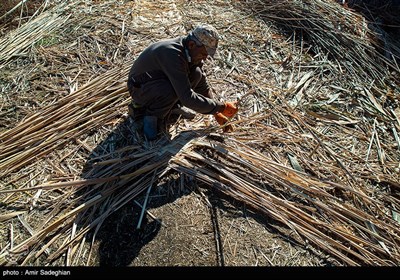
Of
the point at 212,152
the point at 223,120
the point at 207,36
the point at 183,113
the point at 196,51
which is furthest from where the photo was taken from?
the point at 183,113

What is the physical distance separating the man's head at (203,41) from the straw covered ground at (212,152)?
69cm

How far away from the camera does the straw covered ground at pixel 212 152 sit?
95.6 inches

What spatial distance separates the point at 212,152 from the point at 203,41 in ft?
2.91

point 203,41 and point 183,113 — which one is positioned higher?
point 203,41

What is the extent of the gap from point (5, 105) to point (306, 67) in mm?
3121

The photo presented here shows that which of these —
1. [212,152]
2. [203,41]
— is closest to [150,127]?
[212,152]

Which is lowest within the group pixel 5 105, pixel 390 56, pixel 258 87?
pixel 390 56

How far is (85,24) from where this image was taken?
4355mm

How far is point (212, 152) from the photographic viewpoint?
116 inches

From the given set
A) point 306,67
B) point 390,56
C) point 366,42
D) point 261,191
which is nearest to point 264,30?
point 306,67

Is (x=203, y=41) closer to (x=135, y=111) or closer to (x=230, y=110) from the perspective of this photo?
(x=230, y=110)

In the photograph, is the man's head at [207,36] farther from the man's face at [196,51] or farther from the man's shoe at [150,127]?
the man's shoe at [150,127]

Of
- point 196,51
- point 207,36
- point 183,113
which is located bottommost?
point 183,113

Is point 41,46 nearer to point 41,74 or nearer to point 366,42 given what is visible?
point 41,74
